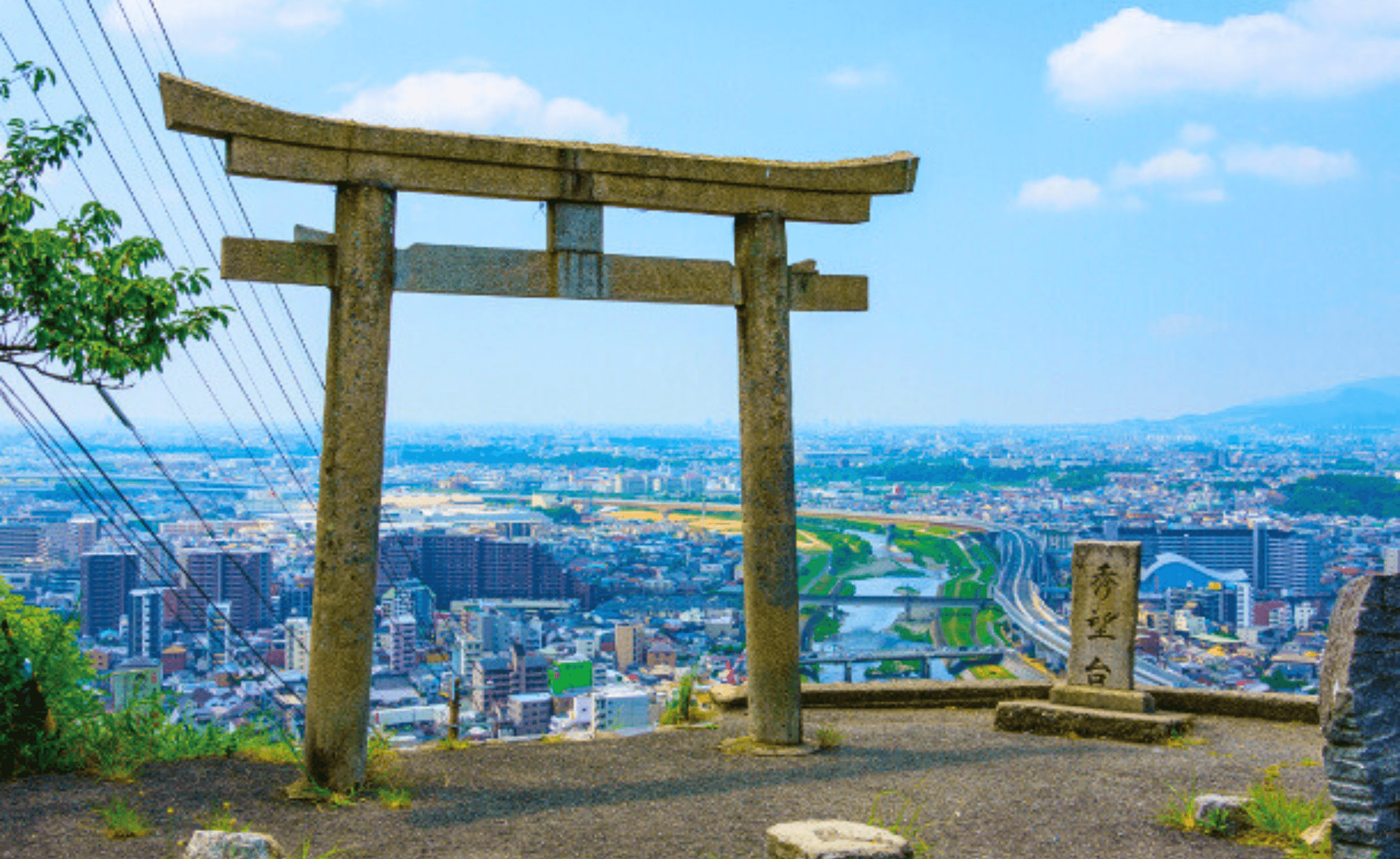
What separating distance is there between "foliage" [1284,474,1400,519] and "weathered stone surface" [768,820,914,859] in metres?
30.9

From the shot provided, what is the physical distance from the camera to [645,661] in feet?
44.0

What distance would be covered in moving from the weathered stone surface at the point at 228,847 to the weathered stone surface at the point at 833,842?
2.25 m

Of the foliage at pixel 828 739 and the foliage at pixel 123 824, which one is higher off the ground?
the foliage at pixel 123 824

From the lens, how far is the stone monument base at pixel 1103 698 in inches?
374

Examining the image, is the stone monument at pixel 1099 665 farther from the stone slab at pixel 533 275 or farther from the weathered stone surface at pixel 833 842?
the weathered stone surface at pixel 833 842

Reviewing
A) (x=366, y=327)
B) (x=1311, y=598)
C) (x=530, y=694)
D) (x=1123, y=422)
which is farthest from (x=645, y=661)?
(x=1123, y=422)

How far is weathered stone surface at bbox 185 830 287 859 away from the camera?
5.25m

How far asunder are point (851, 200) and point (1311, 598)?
12534 millimetres

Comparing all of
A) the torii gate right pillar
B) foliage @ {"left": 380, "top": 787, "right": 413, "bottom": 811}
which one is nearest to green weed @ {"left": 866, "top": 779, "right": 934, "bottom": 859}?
the torii gate right pillar

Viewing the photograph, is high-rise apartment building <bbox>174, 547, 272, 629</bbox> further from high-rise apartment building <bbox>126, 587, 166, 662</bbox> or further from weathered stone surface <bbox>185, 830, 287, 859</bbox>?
weathered stone surface <bbox>185, 830, 287, 859</bbox>

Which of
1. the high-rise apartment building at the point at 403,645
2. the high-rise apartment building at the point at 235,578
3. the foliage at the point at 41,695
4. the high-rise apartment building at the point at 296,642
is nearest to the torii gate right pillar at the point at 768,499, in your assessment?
the high-rise apartment building at the point at 296,642

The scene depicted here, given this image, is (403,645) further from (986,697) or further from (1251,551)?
(1251,551)

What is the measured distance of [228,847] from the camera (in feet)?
17.3

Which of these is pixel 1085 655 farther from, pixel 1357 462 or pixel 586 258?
pixel 1357 462
